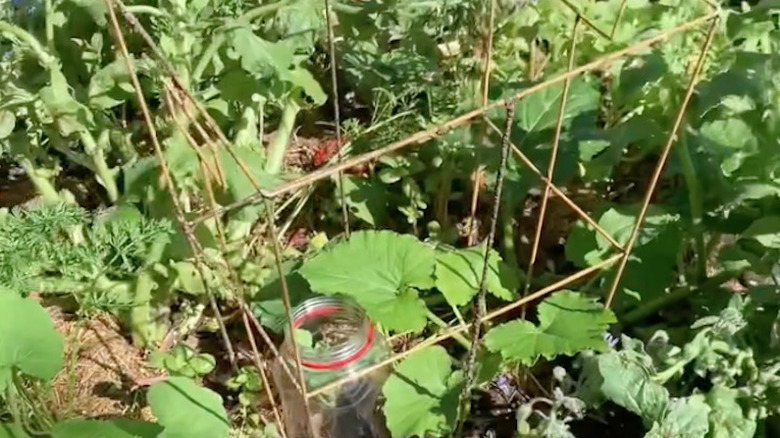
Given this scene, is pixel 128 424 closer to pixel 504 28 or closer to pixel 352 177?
pixel 352 177

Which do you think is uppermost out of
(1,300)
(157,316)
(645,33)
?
(645,33)

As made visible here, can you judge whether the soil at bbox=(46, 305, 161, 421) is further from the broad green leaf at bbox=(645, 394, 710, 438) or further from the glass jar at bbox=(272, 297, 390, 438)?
the broad green leaf at bbox=(645, 394, 710, 438)

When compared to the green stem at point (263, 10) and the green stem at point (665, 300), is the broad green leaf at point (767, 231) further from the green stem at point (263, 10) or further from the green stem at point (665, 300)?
the green stem at point (263, 10)

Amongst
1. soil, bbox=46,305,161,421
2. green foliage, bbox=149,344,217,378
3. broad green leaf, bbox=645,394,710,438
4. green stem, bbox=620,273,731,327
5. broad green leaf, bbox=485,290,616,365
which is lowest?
soil, bbox=46,305,161,421

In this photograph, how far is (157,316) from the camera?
7.17 feet

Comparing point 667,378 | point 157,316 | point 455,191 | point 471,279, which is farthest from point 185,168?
point 667,378

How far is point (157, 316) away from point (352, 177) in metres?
0.46

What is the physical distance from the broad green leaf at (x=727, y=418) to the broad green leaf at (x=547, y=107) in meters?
0.65

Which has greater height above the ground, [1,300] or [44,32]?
[44,32]

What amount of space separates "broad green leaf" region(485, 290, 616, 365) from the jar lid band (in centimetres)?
19

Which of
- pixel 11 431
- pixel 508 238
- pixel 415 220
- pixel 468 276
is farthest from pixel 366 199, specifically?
pixel 11 431

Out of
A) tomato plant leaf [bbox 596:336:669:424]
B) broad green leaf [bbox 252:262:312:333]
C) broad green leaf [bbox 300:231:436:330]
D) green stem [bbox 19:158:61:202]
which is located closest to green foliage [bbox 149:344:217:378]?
broad green leaf [bbox 252:262:312:333]

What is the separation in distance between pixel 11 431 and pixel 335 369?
48 cm

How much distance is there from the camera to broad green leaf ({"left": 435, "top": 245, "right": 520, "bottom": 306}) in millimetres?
1941
